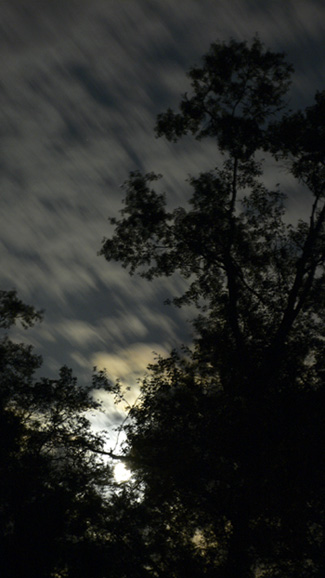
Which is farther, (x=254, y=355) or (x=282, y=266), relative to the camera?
(x=282, y=266)

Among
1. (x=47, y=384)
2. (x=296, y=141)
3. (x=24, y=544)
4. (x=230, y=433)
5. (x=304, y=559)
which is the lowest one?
(x=24, y=544)

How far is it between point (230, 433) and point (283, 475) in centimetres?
235

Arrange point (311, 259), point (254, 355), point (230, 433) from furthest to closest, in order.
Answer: point (311, 259) < point (254, 355) < point (230, 433)

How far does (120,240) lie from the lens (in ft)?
75.8

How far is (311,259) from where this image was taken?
21.0 metres

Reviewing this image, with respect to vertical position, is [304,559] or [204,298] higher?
[204,298]

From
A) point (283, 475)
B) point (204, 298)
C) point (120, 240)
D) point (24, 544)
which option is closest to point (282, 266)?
point (204, 298)

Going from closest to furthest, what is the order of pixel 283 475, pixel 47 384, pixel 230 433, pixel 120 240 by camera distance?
pixel 283 475
pixel 230 433
pixel 120 240
pixel 47 384

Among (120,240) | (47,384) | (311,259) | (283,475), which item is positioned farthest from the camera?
(47,384)

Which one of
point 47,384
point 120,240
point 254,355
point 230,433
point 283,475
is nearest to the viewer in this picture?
point 283,475

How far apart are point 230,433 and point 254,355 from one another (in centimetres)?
Answer: 443

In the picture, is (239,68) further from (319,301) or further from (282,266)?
(319,301)

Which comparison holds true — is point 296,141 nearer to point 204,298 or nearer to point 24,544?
point 204,298

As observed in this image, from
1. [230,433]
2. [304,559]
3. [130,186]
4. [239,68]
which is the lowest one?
[304,559]
